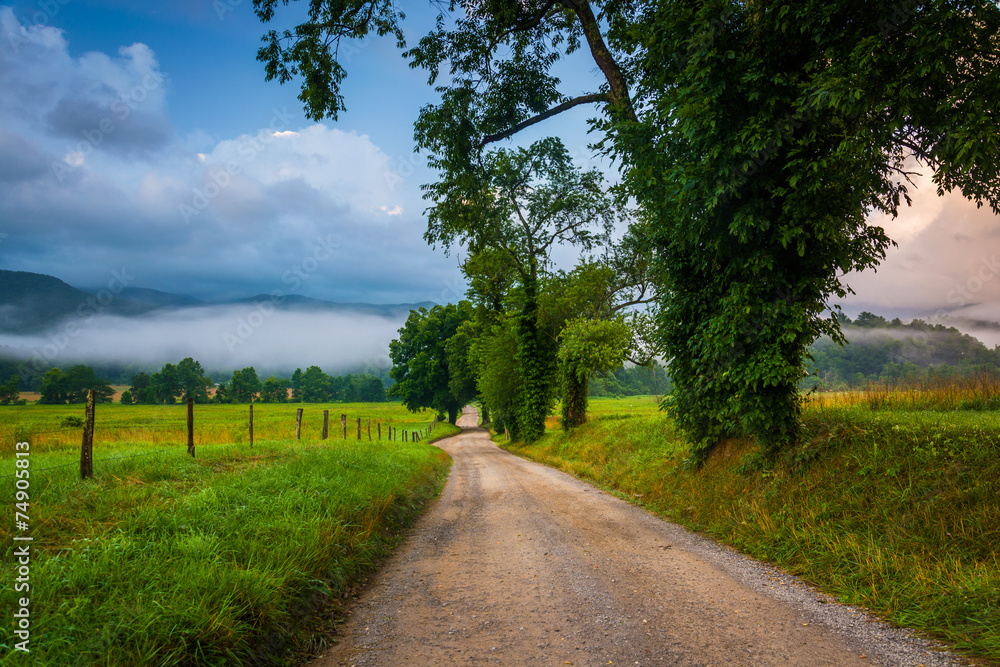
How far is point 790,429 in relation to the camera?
7.03 meters

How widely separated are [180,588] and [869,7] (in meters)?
9.50

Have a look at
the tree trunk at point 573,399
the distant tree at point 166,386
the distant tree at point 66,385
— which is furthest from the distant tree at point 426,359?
the distant tree at point 66,385

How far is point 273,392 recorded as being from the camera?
6881 centimetres

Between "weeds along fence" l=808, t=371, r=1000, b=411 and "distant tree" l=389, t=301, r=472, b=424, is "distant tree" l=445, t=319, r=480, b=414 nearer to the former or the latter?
"distant tree" l=389, t=301, r=472, b=424

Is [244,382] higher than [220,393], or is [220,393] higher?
[244,382]

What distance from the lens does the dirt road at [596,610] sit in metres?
3.22

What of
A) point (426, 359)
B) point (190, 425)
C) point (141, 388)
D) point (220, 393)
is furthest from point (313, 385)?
point (190, 425)

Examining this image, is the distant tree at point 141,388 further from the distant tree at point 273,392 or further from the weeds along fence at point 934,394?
the distant tree at point 273,392

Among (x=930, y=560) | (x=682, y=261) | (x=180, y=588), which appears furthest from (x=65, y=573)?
(x=682, y=261)

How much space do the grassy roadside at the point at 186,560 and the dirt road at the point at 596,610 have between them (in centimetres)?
48

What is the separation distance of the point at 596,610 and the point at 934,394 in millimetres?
9322

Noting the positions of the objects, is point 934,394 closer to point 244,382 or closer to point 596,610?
point 596,610

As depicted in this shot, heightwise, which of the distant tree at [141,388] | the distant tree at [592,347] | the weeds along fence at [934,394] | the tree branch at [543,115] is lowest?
the weeds along fence at [934,394]

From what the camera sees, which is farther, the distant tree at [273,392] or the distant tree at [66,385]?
the distant tree at [273,392]
